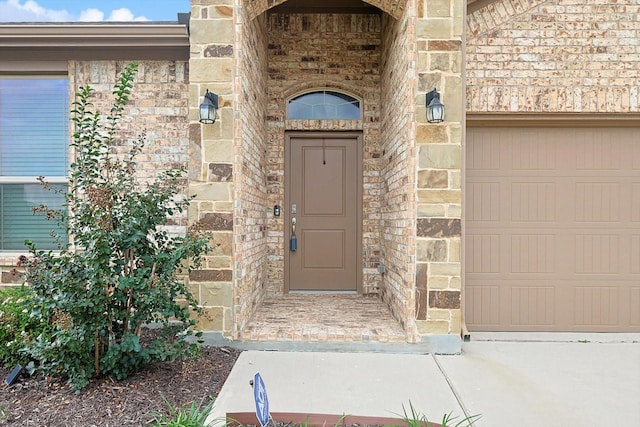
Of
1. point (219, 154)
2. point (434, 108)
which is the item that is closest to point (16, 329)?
point (219, 154)

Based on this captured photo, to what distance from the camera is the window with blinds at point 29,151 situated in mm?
4176

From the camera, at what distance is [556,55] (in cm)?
383

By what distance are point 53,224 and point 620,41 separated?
6039mm

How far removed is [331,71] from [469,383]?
3.71m

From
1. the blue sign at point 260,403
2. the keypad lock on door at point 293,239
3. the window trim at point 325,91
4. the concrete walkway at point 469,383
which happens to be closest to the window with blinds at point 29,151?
the window trim at point 325,91

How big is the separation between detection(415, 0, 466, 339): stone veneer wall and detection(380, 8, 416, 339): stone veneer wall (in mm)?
64

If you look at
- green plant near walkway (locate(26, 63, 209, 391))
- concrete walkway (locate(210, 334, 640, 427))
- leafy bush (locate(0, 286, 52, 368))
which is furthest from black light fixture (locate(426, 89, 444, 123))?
leafy bush (locate(0, 286, 52, 368))

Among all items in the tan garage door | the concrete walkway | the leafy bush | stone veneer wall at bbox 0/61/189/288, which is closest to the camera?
the concrete walkway

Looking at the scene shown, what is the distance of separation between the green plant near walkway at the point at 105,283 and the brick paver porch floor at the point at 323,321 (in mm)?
930

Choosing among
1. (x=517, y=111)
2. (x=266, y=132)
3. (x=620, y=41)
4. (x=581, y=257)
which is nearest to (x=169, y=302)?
(x=266, y=132)

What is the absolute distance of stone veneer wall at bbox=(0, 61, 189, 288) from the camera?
4094 millimetres

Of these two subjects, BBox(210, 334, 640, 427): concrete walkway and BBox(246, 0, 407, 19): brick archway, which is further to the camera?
BBox(246, 0, 407, 19): brick archway

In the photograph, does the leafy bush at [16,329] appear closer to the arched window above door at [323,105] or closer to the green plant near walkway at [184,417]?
the green plant near walkway at [184,417]

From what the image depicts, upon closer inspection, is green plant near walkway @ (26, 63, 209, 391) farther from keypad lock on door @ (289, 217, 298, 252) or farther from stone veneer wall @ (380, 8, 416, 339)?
keypad lock on door @ (289, 217, 298, 252)
